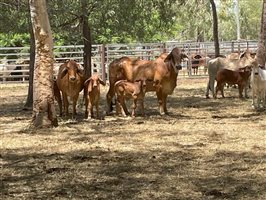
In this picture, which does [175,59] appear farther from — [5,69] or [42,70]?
[5,69]

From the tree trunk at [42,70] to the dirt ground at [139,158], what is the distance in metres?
0.33

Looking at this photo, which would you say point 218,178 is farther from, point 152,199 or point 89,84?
point 89,84

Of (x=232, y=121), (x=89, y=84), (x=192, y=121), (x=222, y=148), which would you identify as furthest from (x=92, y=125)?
(x=222, y=148)

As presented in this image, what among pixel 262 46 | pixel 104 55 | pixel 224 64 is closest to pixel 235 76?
pixel 224 64

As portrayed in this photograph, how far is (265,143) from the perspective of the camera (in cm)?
832

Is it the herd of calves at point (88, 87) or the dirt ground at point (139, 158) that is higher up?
the herd of calves at point (88, 87)

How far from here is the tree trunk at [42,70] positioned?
10.2m

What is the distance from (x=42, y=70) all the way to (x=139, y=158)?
3781 millimetres

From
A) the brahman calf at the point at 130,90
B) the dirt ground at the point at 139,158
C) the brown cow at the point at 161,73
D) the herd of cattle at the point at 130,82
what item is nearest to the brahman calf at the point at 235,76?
the herd of cattle at the point at 130,82

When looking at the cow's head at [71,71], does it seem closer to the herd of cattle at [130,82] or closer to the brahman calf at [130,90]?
the herd of cattle at [130,82]

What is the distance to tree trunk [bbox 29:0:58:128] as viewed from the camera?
10.2 meters

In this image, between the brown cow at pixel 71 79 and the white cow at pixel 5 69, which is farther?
the white cow at pixel 5 69

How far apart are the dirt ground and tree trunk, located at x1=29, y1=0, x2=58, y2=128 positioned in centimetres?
33

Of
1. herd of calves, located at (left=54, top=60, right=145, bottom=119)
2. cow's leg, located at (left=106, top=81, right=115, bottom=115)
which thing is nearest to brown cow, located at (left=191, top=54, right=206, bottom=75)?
cow's leg, located at (left=106, top=81, right=115, bottom=115)
